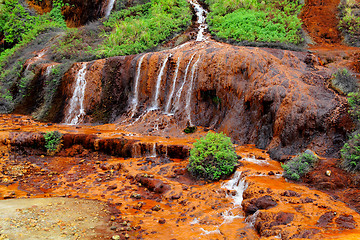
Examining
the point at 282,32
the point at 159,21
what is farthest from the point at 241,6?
the point at 159,21

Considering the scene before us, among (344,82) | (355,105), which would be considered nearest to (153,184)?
(355,105)

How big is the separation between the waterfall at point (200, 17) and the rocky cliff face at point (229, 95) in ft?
5.42

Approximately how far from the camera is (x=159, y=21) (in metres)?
18.9

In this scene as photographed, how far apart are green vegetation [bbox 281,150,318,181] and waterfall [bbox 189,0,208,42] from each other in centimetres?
1130

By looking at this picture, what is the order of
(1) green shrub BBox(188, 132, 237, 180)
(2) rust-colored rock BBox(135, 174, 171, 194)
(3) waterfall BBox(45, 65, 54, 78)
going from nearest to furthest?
(2) rust-colored rock BBox(135, 174, 171, 194)
(1) green shrub BBox(188, 132, 237, 180)
(3) waterfall BBox(45, 65, 54, 78)

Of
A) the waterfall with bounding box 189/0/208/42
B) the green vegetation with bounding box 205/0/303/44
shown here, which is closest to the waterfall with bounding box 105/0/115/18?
the waterfall with bounding box 189/0/208/42

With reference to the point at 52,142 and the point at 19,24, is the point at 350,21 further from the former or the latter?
the point at 19,24

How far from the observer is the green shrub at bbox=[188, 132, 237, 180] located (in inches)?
314

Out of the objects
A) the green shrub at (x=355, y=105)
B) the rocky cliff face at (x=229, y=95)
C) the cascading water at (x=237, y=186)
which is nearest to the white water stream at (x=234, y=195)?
the cascading water at (x=237, y=186)

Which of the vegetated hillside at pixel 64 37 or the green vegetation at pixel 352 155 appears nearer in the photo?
the green vegetation at pixel 352 155

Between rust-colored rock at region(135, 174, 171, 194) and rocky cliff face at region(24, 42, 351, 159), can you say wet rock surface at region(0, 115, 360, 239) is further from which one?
rocky cliff face at region(24, 42, 351, 159)

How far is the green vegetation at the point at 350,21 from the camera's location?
14.2m

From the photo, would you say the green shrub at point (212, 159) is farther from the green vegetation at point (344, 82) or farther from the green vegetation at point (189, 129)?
the green vegetation at point (344, 82)

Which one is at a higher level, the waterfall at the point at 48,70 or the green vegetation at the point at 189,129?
the waterfall at the point at 48,70
